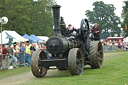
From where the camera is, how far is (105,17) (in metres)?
106

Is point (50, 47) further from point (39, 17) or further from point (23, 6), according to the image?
point (39, 17)

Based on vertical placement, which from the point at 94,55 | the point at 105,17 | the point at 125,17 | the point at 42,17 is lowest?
the point at 94,55

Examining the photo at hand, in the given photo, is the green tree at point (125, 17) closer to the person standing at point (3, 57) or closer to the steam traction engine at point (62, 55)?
the person standing at point (3, 57)

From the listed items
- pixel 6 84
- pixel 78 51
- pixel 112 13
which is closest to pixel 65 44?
pixel 78 51

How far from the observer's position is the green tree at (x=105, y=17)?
343 ft

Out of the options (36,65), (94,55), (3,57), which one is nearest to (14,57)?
(3,57)

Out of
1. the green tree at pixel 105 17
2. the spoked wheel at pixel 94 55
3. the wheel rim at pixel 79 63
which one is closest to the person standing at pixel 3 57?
the spoked wheel at pixel 94 55

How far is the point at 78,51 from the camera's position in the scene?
11.9 meters

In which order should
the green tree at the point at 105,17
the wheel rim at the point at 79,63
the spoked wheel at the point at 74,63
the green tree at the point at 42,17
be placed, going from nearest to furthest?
1. the spoked wheel at the point at 74,63
2. the wheel rim at the point at 79,63
3. the green tree at the point at 42,17
4. the green tree at the point at 105,17

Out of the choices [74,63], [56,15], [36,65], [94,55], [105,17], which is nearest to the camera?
[74,63]

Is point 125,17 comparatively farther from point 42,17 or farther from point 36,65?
point 36,65

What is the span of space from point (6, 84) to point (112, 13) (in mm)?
97676

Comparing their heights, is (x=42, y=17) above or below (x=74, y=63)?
above

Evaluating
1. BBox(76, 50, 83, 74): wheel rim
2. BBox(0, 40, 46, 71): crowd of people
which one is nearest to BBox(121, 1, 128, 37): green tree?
BBox(0, 40, 46, 71): crowd of people
